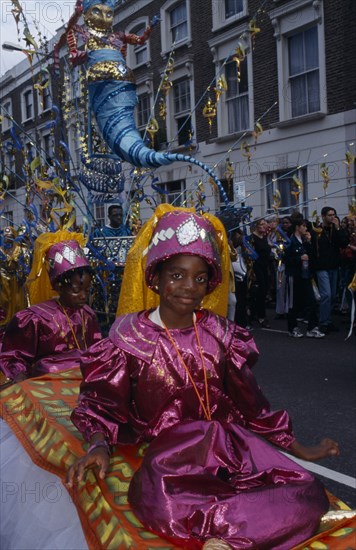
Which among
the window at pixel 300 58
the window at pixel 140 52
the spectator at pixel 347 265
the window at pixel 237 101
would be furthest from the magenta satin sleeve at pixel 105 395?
the window at pixel 140 52

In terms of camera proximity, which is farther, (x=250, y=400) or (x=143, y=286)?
(x=143, y=286)

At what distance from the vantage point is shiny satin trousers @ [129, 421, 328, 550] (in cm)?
162

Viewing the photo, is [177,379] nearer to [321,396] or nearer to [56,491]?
[56,491]

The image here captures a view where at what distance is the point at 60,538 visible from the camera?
81.0 inches

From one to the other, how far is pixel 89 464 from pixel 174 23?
1527 cm

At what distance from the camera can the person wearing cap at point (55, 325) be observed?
11.4 ft

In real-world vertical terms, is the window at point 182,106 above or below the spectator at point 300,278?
above

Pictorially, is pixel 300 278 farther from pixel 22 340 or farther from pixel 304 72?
pixel 304 72

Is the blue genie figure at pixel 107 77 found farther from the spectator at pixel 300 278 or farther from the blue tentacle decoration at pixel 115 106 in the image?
the spectator at pixel 300 278

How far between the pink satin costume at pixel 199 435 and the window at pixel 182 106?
12.8m

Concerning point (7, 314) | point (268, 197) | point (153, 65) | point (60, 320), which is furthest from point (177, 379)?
point (153, 65)

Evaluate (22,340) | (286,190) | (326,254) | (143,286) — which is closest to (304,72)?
(286,190)

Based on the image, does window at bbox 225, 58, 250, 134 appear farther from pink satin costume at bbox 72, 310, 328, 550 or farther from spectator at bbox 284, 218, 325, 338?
pink satin costume at bbox 72, 310, 328, 550

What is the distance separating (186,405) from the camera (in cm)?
218
